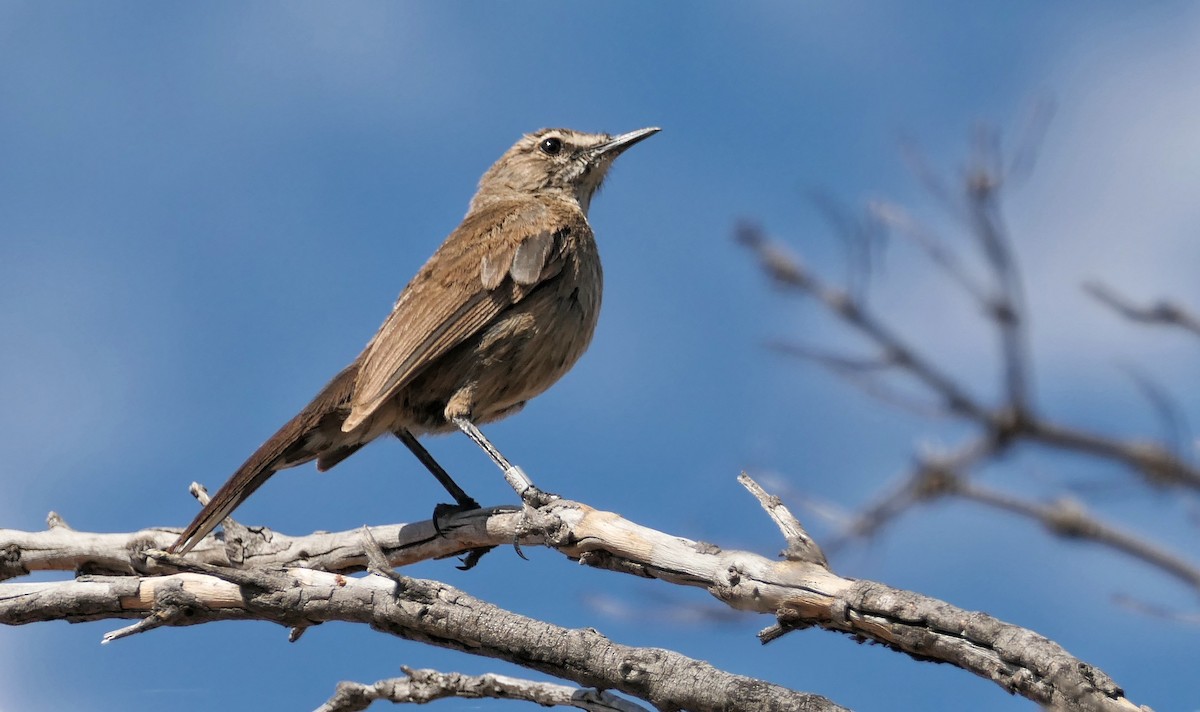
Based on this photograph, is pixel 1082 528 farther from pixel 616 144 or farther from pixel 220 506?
pixel 616 144

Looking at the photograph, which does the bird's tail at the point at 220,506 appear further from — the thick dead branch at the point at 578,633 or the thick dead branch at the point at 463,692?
the thick dead branch at the point at 463,692

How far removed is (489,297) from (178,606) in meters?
2.03

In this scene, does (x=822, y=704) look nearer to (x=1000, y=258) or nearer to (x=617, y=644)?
(x=617, y=644)

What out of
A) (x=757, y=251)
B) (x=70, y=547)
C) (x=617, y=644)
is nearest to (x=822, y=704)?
(x=617, y=644)

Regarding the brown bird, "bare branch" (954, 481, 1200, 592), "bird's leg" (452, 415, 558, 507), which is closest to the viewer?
"bare branch" (954, 481, 1200, 592)

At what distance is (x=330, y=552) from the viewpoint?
566 centimetres

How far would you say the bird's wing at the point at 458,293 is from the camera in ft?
18.8

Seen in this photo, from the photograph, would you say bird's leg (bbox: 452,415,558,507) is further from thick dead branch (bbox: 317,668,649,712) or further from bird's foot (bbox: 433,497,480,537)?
thick dead branch (bbox: 317,668,649,712)

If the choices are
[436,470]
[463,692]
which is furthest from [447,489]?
[463,692]

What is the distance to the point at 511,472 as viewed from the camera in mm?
5562

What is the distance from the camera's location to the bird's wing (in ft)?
18.8

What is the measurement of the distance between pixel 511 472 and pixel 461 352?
0.69 metres

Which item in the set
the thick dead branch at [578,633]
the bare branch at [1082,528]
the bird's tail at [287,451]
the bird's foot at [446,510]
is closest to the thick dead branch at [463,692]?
the thick dead branch at [578,633]

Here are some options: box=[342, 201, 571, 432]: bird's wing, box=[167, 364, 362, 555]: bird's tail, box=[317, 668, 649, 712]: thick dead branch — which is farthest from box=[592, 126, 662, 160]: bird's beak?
box=[317, 668, 649, 712]: thick dead branch
